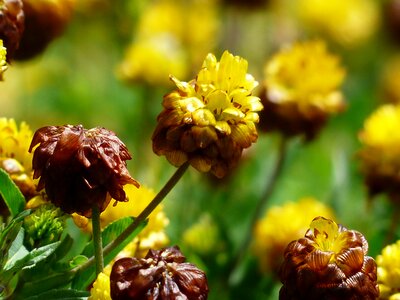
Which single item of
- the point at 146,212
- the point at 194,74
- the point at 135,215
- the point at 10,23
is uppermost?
the point at 10,23

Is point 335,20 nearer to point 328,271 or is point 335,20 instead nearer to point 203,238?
point 203,238

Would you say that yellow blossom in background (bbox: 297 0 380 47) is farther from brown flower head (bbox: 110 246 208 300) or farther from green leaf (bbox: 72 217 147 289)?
brown flower head (bbox: 110 246 208 300)

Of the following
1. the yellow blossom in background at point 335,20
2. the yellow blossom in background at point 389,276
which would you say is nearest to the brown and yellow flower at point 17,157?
the yellow blossom in background at point 389,276

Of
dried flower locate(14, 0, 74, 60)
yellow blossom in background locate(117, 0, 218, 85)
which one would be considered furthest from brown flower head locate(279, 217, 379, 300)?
yellow blossom in background locate(117, 0, 218, 85)

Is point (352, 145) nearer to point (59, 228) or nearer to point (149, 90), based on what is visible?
point (149, 90)

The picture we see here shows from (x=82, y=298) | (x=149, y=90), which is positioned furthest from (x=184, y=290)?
(x=149, y=90)

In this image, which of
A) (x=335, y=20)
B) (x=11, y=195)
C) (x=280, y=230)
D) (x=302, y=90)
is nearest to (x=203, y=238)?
(x=280, y=230)
